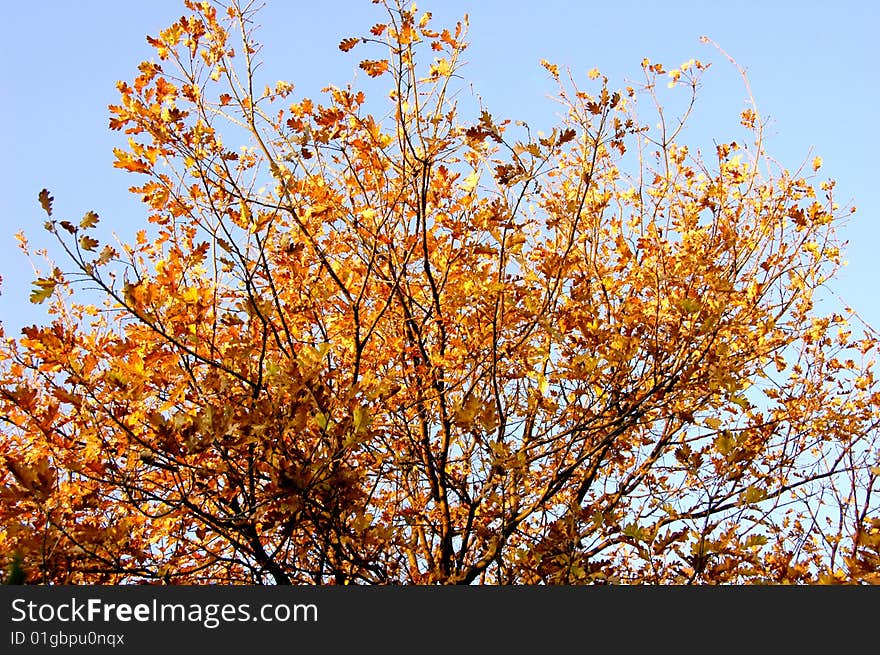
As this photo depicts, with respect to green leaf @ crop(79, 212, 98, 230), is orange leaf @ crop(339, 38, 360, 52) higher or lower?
higher

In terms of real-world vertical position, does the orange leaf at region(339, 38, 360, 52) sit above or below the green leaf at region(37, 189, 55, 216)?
above

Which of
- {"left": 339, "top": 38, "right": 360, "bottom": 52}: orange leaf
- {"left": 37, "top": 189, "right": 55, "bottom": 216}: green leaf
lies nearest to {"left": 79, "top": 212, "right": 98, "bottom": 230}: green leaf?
{"left": 37, "top": 189, "right": 55, "bottom": 216}: green leaf

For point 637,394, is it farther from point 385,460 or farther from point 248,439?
point 248,439

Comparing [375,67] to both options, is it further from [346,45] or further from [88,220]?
[88,220]

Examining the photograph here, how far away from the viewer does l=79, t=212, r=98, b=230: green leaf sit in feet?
11.8

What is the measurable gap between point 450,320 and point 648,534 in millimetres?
1594

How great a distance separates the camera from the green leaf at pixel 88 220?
3.59 metres

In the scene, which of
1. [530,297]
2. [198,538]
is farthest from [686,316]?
[198,538]

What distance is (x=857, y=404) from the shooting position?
→ 6219 mm

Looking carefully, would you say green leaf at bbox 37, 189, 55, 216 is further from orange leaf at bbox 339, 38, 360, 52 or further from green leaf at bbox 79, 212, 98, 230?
orange leaf at bbox 339, 38, 360, 52

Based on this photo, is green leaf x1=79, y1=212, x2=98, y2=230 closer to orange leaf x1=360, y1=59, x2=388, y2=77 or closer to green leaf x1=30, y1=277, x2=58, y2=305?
green leaf x1=30, y1=277, x2=58, y2=305

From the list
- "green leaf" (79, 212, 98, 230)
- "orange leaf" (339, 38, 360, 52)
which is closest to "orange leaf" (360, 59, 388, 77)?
"orange leaf" (339, 38, 360, 52)

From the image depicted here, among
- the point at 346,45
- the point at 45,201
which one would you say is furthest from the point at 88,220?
the point at 346,45

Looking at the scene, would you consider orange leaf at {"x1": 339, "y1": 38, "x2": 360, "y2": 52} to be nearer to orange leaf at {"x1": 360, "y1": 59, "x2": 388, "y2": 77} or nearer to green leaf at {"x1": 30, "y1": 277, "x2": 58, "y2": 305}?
orange leaf at {"x1": 360, "y1": 59, "x2": 388, "y2": 77}
